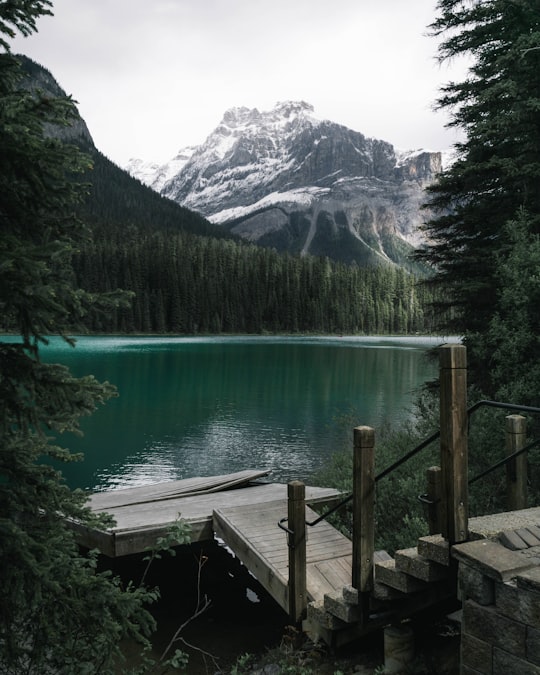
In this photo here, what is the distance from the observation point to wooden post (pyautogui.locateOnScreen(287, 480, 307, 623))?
20.8ft

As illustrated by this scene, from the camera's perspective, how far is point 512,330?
411 inches

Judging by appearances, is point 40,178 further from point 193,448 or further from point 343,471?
point 193,448

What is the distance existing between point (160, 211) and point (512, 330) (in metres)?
177

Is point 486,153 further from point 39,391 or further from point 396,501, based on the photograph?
point 39,391

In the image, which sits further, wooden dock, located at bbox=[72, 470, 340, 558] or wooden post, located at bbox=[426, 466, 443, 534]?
wooden dock, located at bbox=[72, 470, 340, 558]

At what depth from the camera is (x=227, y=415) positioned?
27.2 metres

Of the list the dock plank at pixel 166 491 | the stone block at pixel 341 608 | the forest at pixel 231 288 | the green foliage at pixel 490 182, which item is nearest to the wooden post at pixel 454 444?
the stone block at pixel 341 608

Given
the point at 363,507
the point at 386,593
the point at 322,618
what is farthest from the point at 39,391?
the point at 322,618

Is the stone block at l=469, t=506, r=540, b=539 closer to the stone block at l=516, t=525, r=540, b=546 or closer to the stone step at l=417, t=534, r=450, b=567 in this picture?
the stone block at l=516, t=525, r=540, b=546

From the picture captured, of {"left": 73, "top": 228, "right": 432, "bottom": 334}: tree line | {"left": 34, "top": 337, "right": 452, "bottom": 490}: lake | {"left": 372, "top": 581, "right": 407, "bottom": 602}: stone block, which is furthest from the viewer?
{"left": 73, "top": 228, "right": 432, "bottom": 334}: tree line

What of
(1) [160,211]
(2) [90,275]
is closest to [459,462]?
(2) [90,275]

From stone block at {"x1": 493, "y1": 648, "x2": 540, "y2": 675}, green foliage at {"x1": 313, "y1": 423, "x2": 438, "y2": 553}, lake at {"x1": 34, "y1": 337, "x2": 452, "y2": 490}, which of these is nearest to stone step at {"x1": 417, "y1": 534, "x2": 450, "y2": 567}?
stone block at {"x1": 493, "y1": 648, "x2": 540, "y2": 675}

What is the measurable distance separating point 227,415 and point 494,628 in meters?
23.8

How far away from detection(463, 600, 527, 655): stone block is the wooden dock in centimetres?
446
